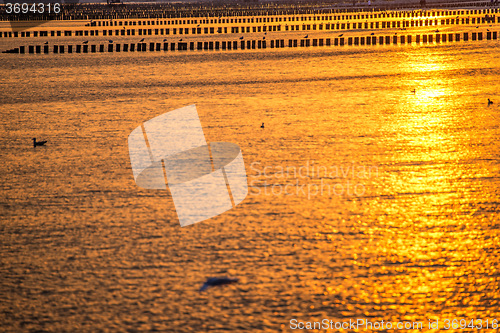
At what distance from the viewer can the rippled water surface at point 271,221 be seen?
28.3ft

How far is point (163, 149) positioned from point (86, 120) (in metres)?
5.15

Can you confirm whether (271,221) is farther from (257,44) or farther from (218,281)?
(257,44)

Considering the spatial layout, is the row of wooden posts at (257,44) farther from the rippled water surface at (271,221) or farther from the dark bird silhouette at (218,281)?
the dark bird silhouette at (218,281)

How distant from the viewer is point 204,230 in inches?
447

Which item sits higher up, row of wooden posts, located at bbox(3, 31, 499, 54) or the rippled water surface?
the rippled water surface

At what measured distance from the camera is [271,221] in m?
11.7

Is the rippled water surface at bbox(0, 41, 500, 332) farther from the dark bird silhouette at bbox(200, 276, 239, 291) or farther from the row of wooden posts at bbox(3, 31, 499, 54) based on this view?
the row of wooden posts at bbox(3, 31, 499, 54)

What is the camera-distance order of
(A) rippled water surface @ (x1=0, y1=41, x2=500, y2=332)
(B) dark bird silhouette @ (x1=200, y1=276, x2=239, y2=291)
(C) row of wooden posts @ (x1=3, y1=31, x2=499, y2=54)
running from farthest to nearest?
(C) row of wooden posts @ (x1=3, y1=31, x2=499, y2=54)
(B) dark bird silhouette @ (x1=200, y1=276, x2=239, y2=291)
(A) rippled water surface @ (x1=0, y1=41, x2=500, y2=332)

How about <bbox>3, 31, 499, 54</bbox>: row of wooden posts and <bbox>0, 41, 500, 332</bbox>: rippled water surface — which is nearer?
<bbox>0, 41, 500, 332</bbox>: rippled water surface

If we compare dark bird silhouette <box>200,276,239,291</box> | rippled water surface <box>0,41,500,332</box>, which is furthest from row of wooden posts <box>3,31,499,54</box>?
dark bird silhouette <box>200,276,239,291</box>

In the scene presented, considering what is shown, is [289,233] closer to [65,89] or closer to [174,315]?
[174,315]

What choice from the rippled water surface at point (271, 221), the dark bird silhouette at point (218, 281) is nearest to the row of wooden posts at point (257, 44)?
the rippled water surface at point (271, 221)

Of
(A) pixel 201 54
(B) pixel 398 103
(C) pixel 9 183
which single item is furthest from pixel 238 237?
(A) pixel 201 54

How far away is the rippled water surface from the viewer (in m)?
8.62
